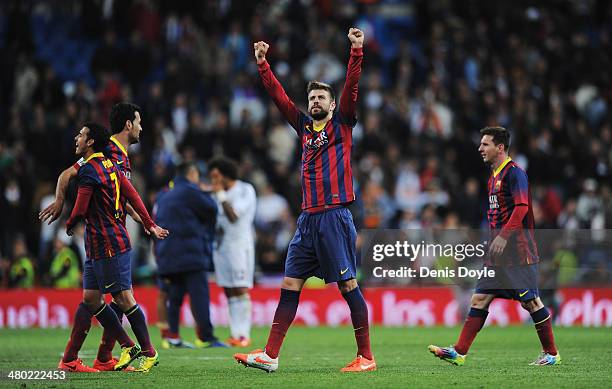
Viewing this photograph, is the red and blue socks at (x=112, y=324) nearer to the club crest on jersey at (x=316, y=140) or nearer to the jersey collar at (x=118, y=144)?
the jersey collar at (x=118, y=144)

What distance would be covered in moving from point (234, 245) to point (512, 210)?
203 inches

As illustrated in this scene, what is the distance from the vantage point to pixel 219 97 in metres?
23.9

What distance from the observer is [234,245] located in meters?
15.2

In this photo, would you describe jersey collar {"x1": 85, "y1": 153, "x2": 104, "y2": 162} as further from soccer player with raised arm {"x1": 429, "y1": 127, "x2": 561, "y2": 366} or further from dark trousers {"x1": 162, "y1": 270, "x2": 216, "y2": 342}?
dark trousers {"x1": 162, "y1": 270, "x2": 216, "y2": 342}

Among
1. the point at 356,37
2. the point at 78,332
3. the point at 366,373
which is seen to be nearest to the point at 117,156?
the point at 78,332

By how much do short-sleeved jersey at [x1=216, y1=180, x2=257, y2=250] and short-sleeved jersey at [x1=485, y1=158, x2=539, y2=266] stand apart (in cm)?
471

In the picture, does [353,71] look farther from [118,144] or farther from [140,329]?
[140,329]

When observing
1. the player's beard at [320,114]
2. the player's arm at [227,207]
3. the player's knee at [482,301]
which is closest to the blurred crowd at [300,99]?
the player's arm at [227,207]

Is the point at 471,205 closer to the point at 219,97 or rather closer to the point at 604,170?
the point at 604,170

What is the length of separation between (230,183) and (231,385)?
616cm

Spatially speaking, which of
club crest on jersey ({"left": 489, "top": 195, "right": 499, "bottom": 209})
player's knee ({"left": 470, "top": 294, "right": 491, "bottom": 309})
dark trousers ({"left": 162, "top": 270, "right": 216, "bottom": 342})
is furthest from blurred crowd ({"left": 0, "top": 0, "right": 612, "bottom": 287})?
player's knee ({"left": 470, "top": 294, "right": 491, "bottom": 309})

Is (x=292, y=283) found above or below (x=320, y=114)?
below

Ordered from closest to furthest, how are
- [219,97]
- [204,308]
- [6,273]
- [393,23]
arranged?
[204,308]
[6,273]
[219,97]
[393,23]

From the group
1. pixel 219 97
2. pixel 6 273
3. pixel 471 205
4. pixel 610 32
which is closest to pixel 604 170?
pixel 471 205
